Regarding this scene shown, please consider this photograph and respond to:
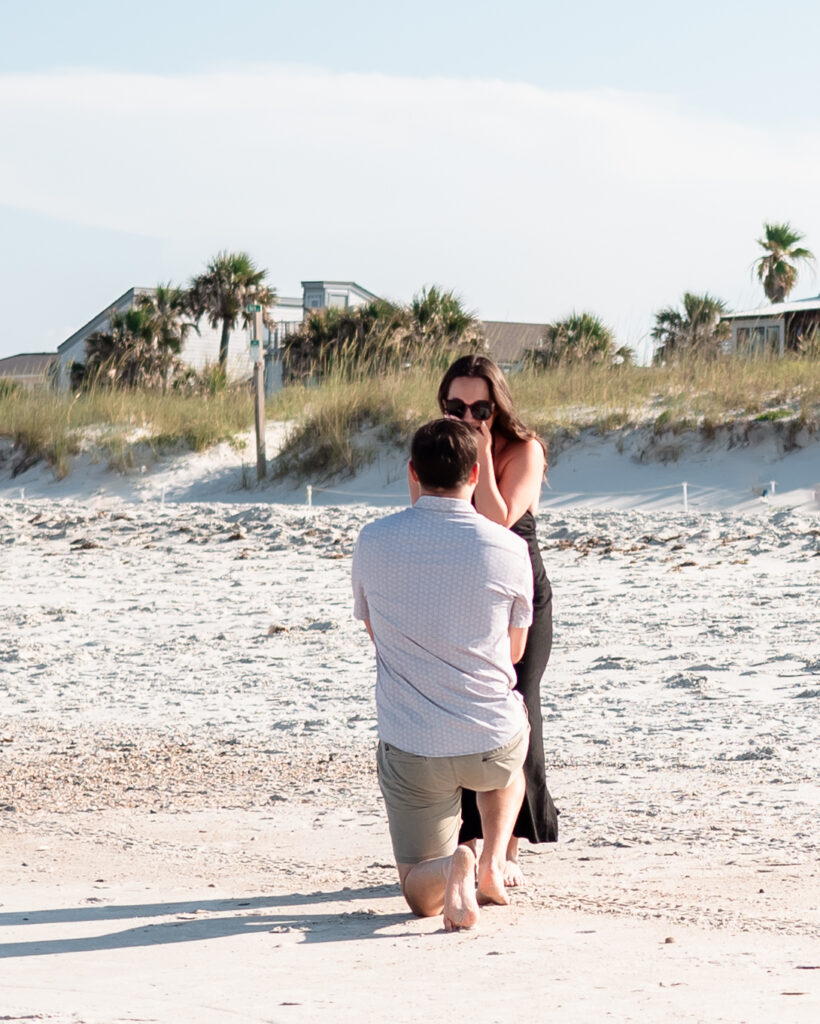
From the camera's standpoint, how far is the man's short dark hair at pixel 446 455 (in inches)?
149

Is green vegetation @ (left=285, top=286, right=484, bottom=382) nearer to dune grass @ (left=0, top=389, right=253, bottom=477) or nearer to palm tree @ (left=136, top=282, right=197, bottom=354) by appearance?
dune grass @ (left=0, top=389, right=253, bottom=477)

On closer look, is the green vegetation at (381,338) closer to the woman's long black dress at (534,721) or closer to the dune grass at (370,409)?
the dune grass at (370,409)

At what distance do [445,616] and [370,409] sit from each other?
1639 cm

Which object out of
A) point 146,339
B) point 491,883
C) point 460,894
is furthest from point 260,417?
point 146,339

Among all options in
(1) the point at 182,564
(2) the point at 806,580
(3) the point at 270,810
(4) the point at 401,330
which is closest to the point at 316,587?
(1) the point at 182,564

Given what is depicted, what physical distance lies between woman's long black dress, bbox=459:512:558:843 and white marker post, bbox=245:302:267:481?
47.2 ft

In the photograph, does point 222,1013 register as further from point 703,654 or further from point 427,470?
point 703,654

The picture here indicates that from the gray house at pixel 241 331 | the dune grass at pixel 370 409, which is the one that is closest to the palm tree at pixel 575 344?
the dune grass at pixel 370 409

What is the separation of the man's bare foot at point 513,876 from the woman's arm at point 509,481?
1.03 m

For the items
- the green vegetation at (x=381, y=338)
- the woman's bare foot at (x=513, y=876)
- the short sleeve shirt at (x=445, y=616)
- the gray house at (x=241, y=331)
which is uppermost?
the gray house at (x=241, y=331)

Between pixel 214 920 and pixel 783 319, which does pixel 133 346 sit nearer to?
pixel 783 319

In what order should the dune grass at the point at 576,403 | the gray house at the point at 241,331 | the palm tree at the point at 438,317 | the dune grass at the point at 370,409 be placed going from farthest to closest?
the gray house at the point at 241,331 < the palm tree at the point at 438,317 < the dune grass at the point at 370,409 < the dune grass at the point at 576,403

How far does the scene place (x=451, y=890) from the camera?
3.77 metres

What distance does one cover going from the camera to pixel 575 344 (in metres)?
27.5
